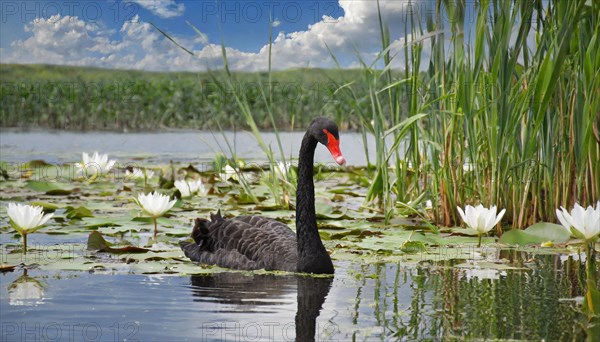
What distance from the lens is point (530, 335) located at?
375cm

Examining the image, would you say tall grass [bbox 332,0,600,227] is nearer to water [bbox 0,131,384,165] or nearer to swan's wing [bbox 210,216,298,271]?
swan's wing [bbox 210,216,298,271]

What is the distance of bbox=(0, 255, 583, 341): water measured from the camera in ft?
12.5

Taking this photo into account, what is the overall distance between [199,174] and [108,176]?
56.1 inches

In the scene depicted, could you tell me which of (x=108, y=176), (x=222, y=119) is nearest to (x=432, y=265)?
(x=108, y=176)

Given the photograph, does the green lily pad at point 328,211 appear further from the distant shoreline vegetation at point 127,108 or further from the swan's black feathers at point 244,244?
the distant shoreline vegetation at point 127,108

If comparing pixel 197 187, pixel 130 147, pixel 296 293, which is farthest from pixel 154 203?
pixel 130 147

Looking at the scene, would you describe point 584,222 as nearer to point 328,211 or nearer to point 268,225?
point 268,225

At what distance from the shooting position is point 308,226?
5.34 meters

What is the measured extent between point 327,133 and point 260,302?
1134 millimetres

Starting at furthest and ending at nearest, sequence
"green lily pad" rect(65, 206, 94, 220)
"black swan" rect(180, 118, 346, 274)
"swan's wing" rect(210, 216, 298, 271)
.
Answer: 1. "green lily pad" rect(65, 206, 94, 220)
2. "swan's wing" rect(210, 216, 298, 271)
3. "black swan" rect(180, 118, 346, 274)

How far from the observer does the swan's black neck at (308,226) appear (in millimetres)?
5223

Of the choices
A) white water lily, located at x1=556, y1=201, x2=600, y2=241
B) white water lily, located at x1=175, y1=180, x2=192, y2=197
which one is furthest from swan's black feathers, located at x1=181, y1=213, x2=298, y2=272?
white water lily, located at x1=175, y1=180, x2=192, y2=197

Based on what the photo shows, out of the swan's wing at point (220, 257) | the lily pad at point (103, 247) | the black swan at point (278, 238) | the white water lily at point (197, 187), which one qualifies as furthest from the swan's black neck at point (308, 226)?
the white water lily at point (197, 187)

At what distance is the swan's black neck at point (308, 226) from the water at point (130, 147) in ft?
21.4
